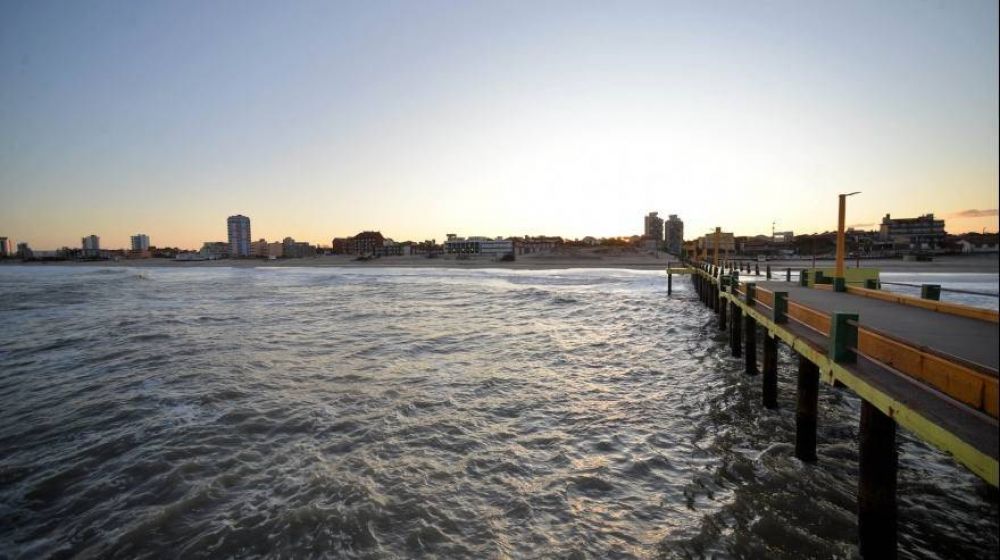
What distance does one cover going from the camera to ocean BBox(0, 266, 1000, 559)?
241 inches

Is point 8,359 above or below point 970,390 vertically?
below

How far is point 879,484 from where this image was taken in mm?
5449

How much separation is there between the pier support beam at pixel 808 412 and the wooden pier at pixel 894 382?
2 centimetres

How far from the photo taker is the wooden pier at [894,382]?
4164 millimetres

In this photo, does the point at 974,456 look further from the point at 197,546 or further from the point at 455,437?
the point at 197,546

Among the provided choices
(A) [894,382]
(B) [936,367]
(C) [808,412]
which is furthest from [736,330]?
(B) [936,367]

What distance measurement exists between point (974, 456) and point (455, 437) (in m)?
7.62

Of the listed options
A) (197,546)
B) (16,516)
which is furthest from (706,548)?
(16,516)

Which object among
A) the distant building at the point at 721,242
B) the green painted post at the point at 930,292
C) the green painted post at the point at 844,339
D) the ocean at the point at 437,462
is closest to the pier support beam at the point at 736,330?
the ocean at the point at 437,462

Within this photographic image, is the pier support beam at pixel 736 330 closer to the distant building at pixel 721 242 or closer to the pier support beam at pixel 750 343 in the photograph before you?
the pier support beam at pixel 750 343

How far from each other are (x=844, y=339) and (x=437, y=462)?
22.1 ft

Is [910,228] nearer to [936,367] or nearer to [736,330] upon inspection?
[736,330]

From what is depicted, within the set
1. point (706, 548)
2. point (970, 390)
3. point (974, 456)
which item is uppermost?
point (970, 390)

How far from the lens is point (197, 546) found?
6.03m
